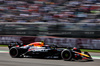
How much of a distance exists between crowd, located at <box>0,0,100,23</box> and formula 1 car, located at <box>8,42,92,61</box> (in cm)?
699

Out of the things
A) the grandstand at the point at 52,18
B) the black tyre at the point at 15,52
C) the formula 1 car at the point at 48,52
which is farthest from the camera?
the grandstand at the point at 52,18

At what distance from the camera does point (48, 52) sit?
9172 millimetres

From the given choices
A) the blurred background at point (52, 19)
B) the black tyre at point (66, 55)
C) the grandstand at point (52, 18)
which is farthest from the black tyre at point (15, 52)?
the grandstand at point (52, 18)

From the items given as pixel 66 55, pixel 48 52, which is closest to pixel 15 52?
pixel 48 52

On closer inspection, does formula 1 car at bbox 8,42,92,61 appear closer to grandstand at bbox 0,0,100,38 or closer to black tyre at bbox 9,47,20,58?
black tyre at bbox 9,47,20,58

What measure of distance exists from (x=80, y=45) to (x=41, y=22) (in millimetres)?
4234

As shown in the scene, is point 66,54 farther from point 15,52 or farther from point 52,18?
point 52,18

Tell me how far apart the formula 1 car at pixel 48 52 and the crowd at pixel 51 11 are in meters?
6.99

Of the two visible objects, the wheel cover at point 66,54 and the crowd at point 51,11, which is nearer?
the wheel cover at point 66,54

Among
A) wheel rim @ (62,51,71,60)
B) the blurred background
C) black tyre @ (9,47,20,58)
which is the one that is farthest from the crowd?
black tyre @ (9,47,20,58)

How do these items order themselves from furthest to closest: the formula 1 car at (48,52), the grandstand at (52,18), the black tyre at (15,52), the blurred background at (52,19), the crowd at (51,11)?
the crowd at (51,11), the grandstand at (52,18), the blurred background at (52,19), the black tyre at (15,52), the formula 1 car at (48,52)

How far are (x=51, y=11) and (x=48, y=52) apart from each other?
30.4 feet

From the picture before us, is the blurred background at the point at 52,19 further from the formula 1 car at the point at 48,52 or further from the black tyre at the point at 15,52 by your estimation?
the black tyre at the point at 15,52

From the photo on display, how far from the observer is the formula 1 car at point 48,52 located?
8.42 metres
